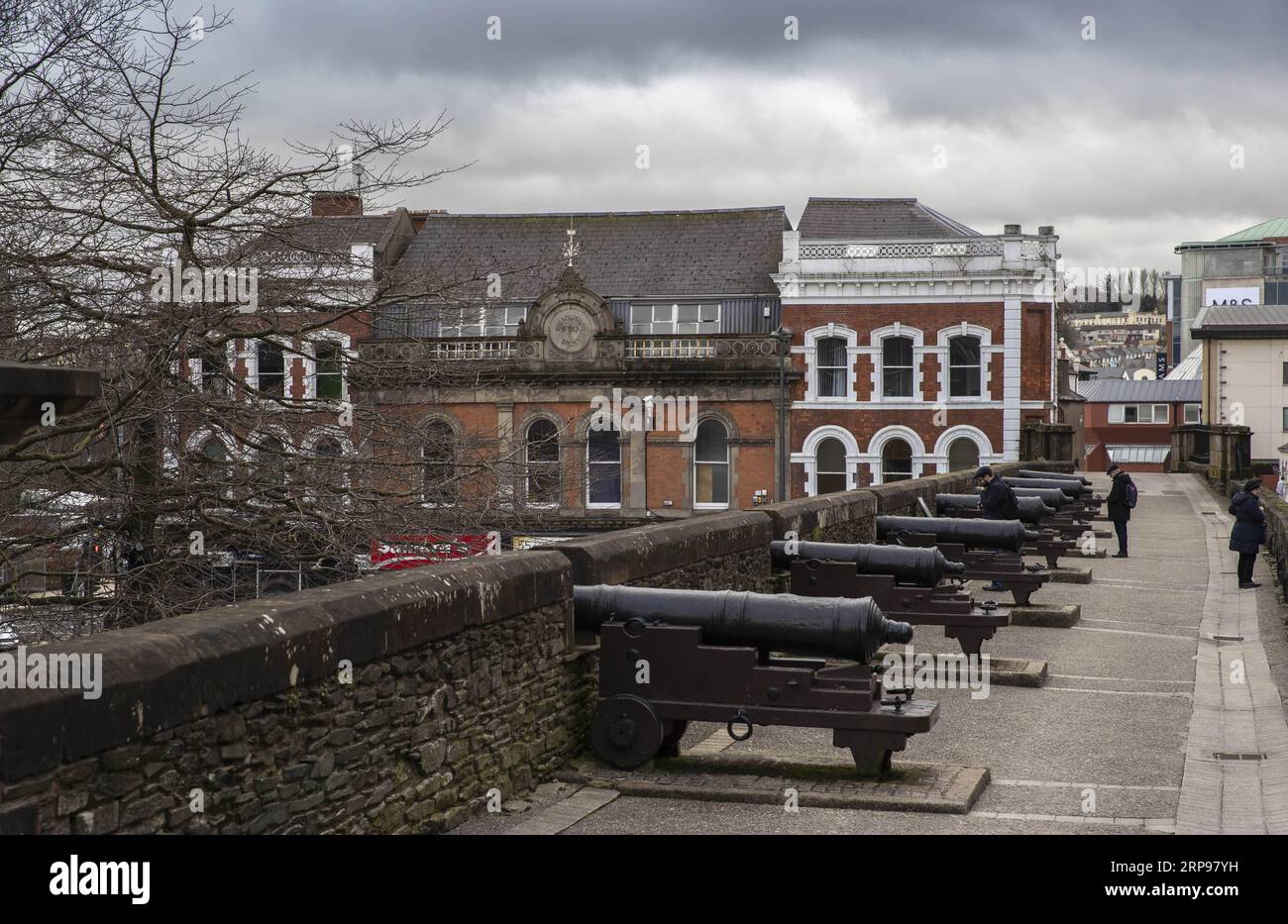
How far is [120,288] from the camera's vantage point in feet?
43.9

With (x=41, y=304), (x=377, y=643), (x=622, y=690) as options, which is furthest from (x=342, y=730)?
(x=41, y=304)

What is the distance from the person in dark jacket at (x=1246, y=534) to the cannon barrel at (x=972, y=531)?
4.24 meters

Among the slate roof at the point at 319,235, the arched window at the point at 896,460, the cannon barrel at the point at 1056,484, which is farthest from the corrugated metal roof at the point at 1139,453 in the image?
the slate roof at the point at 319,235

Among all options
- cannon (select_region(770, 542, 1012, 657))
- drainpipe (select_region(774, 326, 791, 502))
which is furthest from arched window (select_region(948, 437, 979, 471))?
cannon (select_region(770, 542, 1012, 657))

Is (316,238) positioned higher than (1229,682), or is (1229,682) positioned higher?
(316,238)

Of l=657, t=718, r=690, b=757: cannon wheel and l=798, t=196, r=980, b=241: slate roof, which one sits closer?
l=657, t=718, r=690, b=757: cannon wheel

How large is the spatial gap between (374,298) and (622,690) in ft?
23.4

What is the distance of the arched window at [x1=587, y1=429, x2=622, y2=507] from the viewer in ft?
168

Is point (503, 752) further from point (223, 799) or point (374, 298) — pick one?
point (374, 298)

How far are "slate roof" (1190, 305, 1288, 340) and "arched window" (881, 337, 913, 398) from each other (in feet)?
46.3

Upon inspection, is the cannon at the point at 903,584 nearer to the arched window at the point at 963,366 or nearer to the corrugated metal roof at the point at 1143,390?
the arched window at the point at 963,366

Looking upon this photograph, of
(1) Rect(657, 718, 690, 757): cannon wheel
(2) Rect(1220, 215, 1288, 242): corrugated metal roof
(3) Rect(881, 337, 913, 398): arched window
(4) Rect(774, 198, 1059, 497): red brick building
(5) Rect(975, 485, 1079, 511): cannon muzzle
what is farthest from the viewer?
(2) Rect(1220, 215, 1288, 242): corrugated metal roof

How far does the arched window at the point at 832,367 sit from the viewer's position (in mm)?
49750

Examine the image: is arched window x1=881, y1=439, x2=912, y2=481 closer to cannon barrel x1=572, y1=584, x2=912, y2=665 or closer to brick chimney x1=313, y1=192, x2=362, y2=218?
brick chimney x1=313, y1=192, x2=362, y2=218
